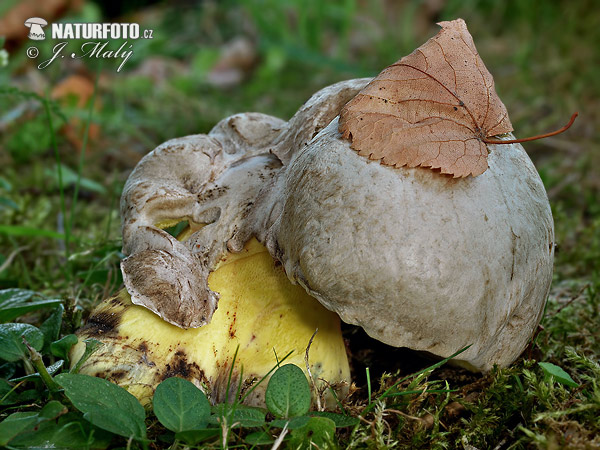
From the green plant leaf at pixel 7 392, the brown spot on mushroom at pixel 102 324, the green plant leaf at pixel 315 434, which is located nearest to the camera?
the green plant leaf at pixel 315 434

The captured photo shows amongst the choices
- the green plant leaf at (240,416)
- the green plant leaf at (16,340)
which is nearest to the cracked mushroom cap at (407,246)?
the green plant leaf at (240,416)

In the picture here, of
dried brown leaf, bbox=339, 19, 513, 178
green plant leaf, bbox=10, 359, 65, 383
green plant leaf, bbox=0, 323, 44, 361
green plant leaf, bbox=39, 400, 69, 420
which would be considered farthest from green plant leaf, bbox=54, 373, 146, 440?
dried brown leaf, bbox=339, 19, 513, 178

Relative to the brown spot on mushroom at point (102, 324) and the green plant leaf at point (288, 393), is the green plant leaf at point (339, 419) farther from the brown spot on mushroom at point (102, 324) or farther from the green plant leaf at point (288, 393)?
the brown spot on mushroom at point (102, 324)

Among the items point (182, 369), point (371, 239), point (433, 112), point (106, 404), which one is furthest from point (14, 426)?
point (433, 112)

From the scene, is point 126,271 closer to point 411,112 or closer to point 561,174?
point 411,112

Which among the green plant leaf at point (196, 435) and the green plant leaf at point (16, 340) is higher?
the green plant leaf at point (16, 340)
